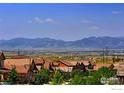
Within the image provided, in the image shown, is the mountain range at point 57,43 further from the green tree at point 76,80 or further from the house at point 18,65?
the green tree at point 76,80

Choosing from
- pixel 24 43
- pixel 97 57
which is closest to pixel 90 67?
pixel 97 57

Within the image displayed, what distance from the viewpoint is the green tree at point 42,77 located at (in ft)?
12.7

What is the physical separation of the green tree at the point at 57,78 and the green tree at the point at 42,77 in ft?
0.21

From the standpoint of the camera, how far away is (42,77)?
12.8ft

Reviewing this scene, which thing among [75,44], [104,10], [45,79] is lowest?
[45,79]

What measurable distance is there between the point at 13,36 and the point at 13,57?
0.64 ft

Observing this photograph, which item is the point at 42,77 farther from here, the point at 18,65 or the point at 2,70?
the point at 2,70

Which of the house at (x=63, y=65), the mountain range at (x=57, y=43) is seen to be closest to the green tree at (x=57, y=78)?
the house at (x=63, y=65)

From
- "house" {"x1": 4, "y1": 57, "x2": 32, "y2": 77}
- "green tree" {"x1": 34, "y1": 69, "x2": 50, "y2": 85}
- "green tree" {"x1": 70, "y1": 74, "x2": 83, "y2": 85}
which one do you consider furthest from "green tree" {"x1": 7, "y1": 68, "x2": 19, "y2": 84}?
"green tree" {"x1": 70, "y1": 74, "x2": 83, "y2": 85}

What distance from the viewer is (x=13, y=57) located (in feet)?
12.6

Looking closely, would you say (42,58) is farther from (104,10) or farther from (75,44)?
(104,10)

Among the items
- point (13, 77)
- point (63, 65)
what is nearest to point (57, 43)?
point (63, 65)

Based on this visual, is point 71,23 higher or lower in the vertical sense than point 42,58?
higher

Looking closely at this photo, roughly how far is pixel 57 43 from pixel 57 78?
12.5 inches
